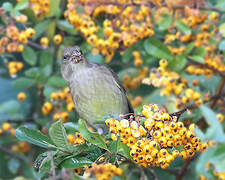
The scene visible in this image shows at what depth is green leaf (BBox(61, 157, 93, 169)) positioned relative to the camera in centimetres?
265

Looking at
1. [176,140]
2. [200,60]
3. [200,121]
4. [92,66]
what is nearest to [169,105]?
[200,121]

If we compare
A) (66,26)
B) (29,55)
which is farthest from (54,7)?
(29,55)

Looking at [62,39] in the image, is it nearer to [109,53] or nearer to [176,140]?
[109,53]

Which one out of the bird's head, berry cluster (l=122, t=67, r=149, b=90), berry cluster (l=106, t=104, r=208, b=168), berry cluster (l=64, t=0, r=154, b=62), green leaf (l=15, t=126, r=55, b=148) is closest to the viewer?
berry cluster (l=106, t=104, r=208, b=168)

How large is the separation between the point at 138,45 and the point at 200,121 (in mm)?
1051

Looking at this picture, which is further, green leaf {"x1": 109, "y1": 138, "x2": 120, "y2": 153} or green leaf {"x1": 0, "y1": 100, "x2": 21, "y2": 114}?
green leaf {"x1": 0, "y1": 100, "x2": 21, "y2": 114}

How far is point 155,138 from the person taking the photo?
248 centimetres

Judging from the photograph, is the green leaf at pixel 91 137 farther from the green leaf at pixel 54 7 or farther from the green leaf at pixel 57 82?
the green leaf at pixel 54 7

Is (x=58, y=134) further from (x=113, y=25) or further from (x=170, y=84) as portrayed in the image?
(x=113, y=25)

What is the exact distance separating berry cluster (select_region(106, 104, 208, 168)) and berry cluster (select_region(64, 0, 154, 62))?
145 cm

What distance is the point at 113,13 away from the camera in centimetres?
405

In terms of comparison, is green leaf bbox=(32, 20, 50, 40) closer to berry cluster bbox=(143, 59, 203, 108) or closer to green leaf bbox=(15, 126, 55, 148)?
berry cluster bbox=(143, 59, 203, 108)

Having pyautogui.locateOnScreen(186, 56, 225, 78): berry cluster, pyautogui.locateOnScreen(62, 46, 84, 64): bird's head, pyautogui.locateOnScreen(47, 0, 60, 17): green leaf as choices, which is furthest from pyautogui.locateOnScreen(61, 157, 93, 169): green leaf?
pyautogui.locateOnScreen(47, 0, 60, 17): green leaf

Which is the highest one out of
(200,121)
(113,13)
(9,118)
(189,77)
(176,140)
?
(113,13)
